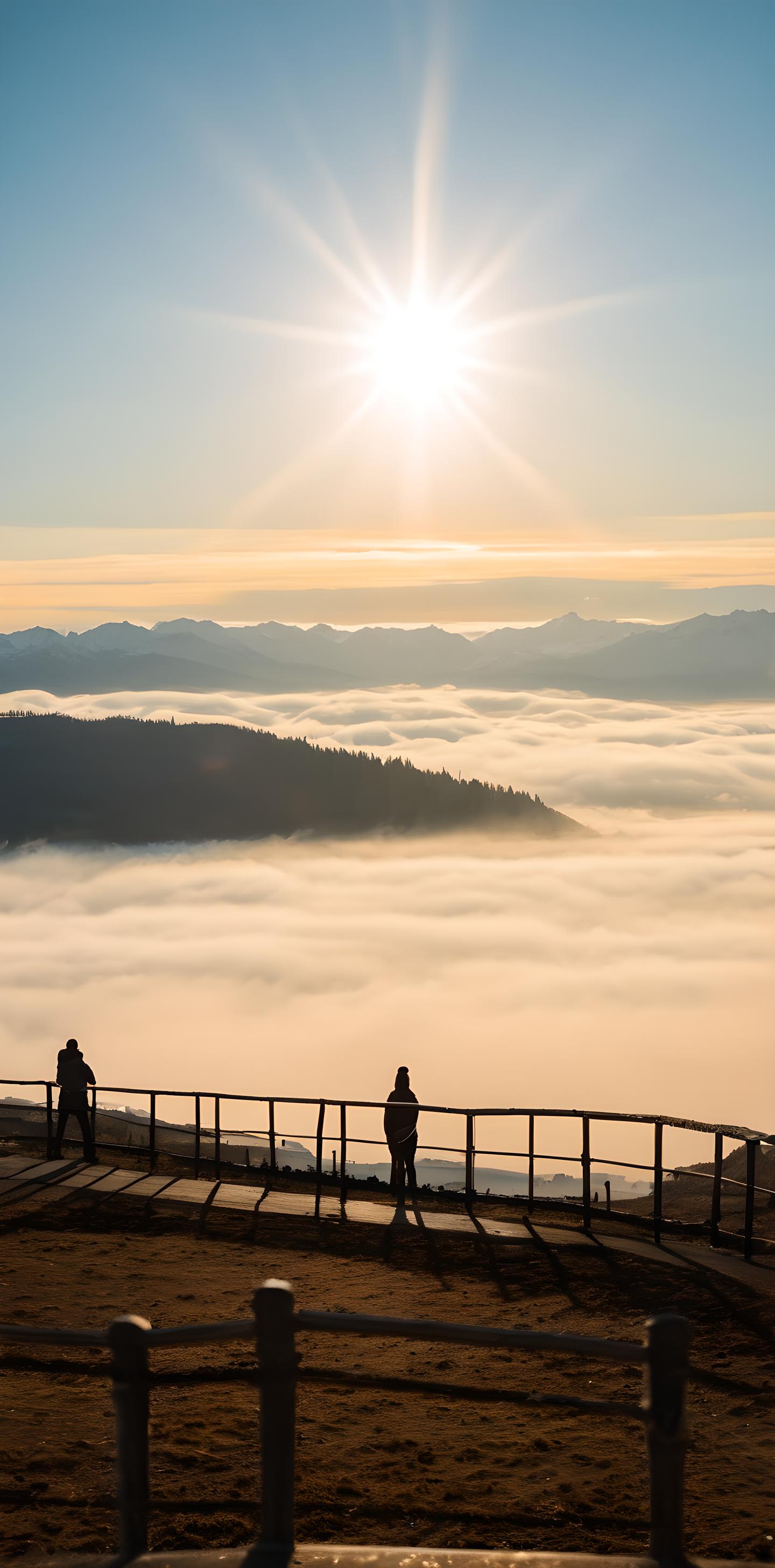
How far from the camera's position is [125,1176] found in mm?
16109

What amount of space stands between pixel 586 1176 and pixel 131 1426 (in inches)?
355

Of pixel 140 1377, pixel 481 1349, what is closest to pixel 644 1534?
pixel 140 1377

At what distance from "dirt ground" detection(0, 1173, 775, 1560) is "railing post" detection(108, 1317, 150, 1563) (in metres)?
0.75

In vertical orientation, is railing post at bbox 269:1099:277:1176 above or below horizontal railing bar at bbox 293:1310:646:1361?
below

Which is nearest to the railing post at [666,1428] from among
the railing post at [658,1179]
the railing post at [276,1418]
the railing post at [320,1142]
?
the railing post at [276,1418]

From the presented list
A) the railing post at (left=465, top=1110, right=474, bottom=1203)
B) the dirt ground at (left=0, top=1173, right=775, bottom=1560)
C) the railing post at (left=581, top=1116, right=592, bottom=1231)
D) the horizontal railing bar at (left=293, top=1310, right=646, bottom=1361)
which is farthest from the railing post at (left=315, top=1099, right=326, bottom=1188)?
the horizontal railing bar at (left=293, top=1310, right=646, bottom=1361)

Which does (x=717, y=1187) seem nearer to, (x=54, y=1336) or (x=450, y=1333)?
(x=450, y=1333)

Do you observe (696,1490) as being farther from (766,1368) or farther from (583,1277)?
(583,1277)

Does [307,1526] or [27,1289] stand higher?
[307,1526]

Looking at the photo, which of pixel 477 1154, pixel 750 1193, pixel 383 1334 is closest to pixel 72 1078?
pixel 477 1154

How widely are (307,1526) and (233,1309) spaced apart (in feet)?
13.7

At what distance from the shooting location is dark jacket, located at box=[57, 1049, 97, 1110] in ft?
58.0

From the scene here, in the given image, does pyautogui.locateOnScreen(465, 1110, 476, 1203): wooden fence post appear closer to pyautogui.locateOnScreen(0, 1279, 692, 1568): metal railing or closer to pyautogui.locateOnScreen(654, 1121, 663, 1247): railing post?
pyautogui.locateOnScreen(654, 1121, 663, 1247): railing post

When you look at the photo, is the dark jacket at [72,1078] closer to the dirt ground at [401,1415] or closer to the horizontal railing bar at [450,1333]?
the dirt ground at [401,1415]
